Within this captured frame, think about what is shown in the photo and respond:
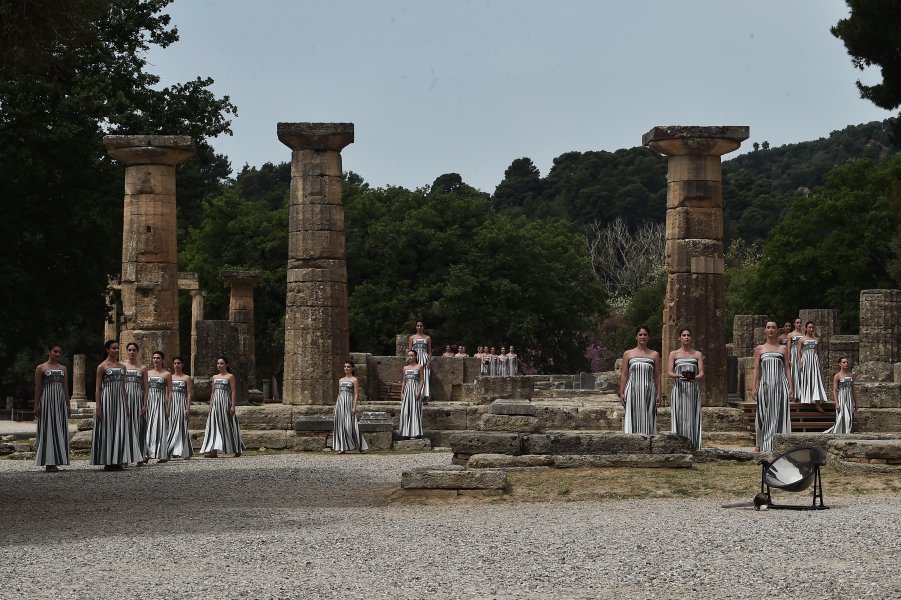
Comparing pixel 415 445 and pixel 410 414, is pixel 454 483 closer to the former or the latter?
pixel 415 445

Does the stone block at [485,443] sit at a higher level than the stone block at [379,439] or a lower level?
higher

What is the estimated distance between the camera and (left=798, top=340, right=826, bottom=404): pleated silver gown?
24484 millimetres

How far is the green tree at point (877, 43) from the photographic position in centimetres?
3512

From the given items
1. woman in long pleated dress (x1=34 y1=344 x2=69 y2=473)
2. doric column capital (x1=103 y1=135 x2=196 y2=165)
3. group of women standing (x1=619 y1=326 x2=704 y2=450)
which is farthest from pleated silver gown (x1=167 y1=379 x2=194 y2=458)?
group of women standing (x1=619 y1=326 x2=704 y2=450)

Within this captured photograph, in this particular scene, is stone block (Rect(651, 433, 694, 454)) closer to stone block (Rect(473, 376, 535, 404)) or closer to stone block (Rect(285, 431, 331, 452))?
stone block (Rect(285, 431, 331, 452))

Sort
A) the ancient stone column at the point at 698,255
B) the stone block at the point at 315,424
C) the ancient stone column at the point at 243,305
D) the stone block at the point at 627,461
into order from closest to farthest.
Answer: the stone block at the point at 627,461 → the stone block at the point at 315,424 → the ancient stone column at the point at 698,255 → the ancient stone column at the point at 243,305

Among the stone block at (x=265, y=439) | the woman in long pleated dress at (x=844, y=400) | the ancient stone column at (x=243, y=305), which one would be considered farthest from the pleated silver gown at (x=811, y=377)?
the ancient stone column at (x=243, y=305)

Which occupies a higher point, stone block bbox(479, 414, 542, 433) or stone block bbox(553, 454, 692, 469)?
stone block bbox(479, 414, 542, 433)

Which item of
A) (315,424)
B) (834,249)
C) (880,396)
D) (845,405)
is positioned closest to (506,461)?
(315,424)

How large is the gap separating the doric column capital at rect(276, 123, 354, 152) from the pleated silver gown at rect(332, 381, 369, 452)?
503 cm

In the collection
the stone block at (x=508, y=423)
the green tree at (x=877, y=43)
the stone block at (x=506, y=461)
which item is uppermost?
the green tree at (x=877, y=43)

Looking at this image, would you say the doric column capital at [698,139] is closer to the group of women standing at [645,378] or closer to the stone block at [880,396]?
the stone block at [880,396]

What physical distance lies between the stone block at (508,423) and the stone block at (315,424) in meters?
3.80

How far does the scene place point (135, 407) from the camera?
1945 centimetres
